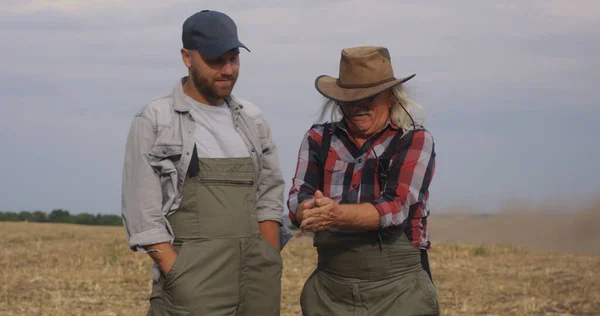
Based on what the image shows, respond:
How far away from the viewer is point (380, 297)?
157 inches

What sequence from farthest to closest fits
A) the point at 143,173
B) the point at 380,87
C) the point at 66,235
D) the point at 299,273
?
1. the point at 66,235
2. the point at 299,273
3. the point at 143,173
4. the point at 380,87

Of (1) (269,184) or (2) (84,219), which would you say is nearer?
(1) (269,184)

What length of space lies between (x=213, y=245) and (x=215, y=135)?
2.08 feet

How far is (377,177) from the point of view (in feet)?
12.9

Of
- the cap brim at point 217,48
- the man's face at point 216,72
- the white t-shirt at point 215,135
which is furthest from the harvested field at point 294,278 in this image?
the cap brim at point 217,48

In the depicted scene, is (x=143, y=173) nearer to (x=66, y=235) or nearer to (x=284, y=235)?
(x=284, y=235)

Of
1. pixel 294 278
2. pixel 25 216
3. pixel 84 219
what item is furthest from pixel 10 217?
pixel 294 278

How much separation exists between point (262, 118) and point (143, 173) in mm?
884

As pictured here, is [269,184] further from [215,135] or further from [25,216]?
[25,216]

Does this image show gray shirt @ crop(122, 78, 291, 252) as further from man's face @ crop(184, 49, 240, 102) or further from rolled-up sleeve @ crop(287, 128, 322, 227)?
rolled-up sleeve @ crop(287, 128, 322, 227)

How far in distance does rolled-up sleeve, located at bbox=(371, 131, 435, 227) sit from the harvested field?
19.0 feet

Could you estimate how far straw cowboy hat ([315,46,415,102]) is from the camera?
12.8 feet

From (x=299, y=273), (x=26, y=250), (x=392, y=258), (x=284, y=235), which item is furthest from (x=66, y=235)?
(x=392, y=258)

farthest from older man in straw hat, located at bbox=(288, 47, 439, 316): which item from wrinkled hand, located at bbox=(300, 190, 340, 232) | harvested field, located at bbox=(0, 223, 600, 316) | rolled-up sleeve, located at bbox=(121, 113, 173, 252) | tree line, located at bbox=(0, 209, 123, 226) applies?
tree line, located at bbox=(0, 209, 123, 226)
